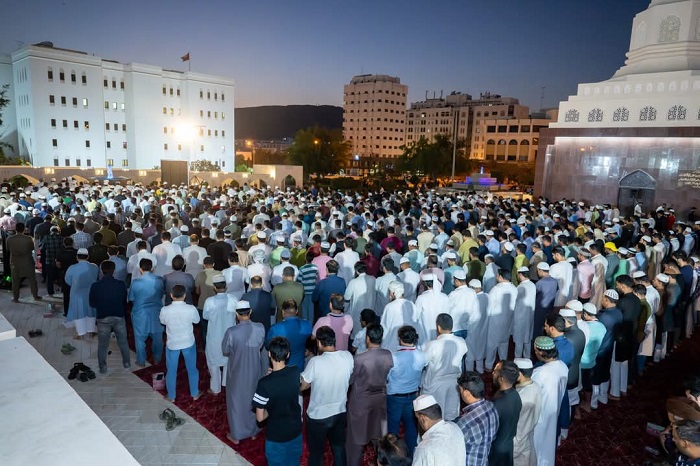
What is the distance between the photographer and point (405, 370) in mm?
4223

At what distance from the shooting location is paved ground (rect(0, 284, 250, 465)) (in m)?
4.62

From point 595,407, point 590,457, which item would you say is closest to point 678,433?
point 590,457

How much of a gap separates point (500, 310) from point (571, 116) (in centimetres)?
1916

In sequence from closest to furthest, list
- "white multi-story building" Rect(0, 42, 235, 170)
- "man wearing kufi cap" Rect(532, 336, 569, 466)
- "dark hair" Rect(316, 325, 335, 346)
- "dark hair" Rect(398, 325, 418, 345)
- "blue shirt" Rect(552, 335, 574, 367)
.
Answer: "dark hair" Rect(316, 325, 335, 346), "man wearing kufi cap" Rect(532, 336, 569, 466), "dark hair" Rect(398, 325, 418, 345), "blue shirt" Rect(552, 335, 574, 367), "white multi-story building" Rect(0, 42, 235, 170)

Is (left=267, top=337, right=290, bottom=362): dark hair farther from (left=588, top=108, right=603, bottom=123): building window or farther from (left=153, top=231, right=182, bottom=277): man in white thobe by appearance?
(left=588, top=108, right=603, bottom=123): building window

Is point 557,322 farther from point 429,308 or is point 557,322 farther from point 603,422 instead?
point 603,422

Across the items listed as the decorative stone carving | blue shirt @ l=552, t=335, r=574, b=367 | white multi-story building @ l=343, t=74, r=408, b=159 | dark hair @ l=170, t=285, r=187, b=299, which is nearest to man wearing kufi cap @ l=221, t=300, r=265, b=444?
dark hair @ l=170, t=285, r=187, b=299

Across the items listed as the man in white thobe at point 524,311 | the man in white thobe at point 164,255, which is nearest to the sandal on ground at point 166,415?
the man in white thobe at point 164,255

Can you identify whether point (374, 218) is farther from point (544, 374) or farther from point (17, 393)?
point (17, 393)

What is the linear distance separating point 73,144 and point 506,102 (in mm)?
93429

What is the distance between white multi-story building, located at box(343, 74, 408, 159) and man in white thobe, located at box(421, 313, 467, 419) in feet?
366

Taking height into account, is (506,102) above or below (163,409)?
above

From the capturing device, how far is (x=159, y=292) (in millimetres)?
6184

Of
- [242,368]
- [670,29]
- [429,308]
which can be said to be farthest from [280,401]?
[670,29]
